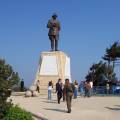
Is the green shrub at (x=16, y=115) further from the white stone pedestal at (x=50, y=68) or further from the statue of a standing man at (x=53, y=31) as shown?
the statue of a standing man at (x=53, y=31)

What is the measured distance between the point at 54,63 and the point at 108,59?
2740 cm

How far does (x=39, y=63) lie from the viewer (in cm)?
4106

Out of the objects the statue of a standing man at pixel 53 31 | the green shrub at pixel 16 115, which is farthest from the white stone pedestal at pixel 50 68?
the green shrub at pixel 16 115

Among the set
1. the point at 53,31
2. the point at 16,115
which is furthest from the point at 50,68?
the point at 16,115

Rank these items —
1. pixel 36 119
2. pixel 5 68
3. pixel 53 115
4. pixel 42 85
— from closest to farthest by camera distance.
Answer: pixel 5 68, pixel 36 119, pixel 53 115, pixel 42 85

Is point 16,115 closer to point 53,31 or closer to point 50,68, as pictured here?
point 50,68

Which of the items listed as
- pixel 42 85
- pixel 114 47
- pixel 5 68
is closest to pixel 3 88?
pixel 5 68

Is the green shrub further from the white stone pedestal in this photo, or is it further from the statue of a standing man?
the statue of a standing man

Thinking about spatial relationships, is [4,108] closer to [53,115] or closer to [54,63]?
[53,115]

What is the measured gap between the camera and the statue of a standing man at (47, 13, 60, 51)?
40688 mm

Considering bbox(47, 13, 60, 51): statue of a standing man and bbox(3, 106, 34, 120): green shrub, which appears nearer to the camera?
bbox(3, 106, 34, 120): green shrub

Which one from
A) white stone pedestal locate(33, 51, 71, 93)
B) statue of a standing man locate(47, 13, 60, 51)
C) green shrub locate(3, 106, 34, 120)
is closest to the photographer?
green shrub locate(3, 106, 34, 120)

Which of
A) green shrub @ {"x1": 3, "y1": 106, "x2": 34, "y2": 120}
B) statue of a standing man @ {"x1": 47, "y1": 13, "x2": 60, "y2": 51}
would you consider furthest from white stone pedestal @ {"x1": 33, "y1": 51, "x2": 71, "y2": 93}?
green shrub @ {"x1": 3, "y1": 106, "x2": 34, "y2": 120}

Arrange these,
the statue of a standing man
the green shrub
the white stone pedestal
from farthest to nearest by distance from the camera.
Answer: the statue of a standing man
the white stone pedestal
the green shrub
